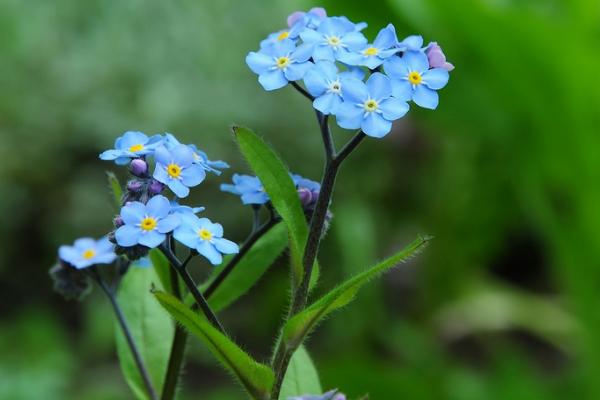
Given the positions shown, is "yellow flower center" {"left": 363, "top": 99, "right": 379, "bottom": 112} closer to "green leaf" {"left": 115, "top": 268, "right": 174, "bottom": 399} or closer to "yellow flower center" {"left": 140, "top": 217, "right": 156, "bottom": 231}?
"yellow flower center" {"left": 140, "top": 217, "right": 156, "bottom": 231}

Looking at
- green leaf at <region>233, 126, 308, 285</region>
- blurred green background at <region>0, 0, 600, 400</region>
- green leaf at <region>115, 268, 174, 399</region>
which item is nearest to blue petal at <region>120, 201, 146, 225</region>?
green leaf at <region>233, 126, 308, 285</region>

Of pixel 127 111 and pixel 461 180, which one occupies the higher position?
pixel 127 111

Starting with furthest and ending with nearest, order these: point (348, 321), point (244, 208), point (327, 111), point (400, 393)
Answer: point (244, 208)
point (348, 321)
point (400, 393)
point (327, 111)

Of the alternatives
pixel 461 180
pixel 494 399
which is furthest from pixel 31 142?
pixel 494 399

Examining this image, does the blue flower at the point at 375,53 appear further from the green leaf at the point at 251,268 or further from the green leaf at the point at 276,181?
the green leaf at the point at 251,268

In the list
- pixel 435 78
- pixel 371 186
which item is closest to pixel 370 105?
pixel 435 78

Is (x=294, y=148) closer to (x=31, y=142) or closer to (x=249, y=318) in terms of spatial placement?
(x=249, y=318)
